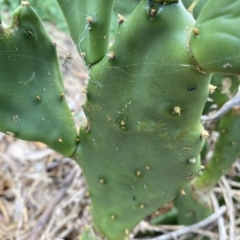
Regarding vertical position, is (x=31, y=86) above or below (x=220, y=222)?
above

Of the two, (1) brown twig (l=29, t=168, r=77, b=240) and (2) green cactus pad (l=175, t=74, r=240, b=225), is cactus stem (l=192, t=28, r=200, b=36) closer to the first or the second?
(2) green cactus pad (l=175, t=74, r=240, b=225)

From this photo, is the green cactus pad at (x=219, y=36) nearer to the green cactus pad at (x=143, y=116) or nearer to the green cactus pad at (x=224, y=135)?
the green cactus pad at (x=143, y=116)

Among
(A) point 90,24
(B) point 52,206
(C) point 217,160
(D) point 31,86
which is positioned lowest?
(B) point 52,206

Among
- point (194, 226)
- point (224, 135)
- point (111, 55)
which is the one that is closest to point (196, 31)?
point (111, 55)

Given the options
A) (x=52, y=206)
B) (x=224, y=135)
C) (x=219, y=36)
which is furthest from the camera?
(x=52, y=206)

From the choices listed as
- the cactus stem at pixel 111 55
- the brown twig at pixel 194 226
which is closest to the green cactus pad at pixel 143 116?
the cactus stem at pixel 111 55

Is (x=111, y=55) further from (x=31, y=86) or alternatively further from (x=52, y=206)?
(x=52, y=206)
